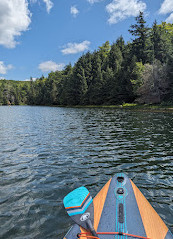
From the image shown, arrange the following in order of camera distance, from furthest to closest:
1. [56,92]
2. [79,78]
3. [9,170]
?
1. [56,92]
2. [79,78]
3. [9,170]

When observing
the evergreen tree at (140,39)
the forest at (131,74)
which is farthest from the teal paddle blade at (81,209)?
the evergreen tree at (140,39)

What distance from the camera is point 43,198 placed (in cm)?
467

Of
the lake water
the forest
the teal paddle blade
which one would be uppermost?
the forest

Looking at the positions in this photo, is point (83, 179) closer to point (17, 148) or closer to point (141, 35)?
point (17, 148)

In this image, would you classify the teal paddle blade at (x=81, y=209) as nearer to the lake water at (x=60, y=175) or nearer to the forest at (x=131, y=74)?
the lake water at (x=60, y=175)

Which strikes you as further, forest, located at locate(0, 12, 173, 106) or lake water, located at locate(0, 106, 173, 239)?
forest, located at locate(0, 12, 173, 106)

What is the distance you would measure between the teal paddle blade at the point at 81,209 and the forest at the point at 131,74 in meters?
37.7

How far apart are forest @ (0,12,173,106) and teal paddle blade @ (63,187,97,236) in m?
37.7

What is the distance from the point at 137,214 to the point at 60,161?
4.91 metres

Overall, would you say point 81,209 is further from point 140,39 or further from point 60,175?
point 140,39

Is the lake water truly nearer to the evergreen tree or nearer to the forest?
the forest

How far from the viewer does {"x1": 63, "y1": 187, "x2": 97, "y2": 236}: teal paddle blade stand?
2.71 meters

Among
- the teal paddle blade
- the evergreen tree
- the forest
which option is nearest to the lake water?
the teal paddle blade

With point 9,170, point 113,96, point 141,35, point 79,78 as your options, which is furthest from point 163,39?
point 9,170
